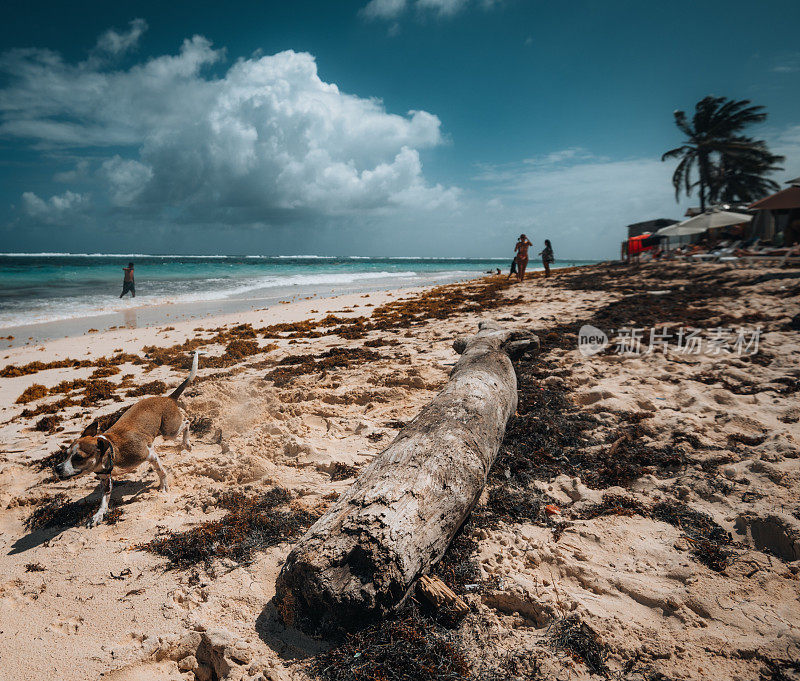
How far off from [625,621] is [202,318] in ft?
47.0

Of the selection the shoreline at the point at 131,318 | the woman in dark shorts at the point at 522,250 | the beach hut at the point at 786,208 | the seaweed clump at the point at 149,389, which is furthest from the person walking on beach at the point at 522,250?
the seaweed clump at the point at 149,389

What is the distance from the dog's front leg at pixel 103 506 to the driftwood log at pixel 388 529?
78.7 inches

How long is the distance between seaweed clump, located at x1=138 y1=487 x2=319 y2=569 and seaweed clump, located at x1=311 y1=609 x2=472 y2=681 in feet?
3.37

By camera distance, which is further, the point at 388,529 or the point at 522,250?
the point at 522,250

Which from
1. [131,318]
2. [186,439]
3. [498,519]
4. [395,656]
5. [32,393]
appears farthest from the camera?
[131,318]

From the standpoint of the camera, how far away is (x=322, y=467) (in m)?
3.75

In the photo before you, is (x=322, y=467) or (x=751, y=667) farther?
(x=322, y=467)

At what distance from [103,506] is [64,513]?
0.41 m

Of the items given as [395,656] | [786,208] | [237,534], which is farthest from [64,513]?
[786,208]

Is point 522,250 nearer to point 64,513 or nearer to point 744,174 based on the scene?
point 64,513

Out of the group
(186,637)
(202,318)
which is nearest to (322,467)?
(186,637)

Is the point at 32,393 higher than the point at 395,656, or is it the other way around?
the point at 32,393

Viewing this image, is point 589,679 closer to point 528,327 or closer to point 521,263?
point 528,327

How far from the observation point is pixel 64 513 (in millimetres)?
3314
